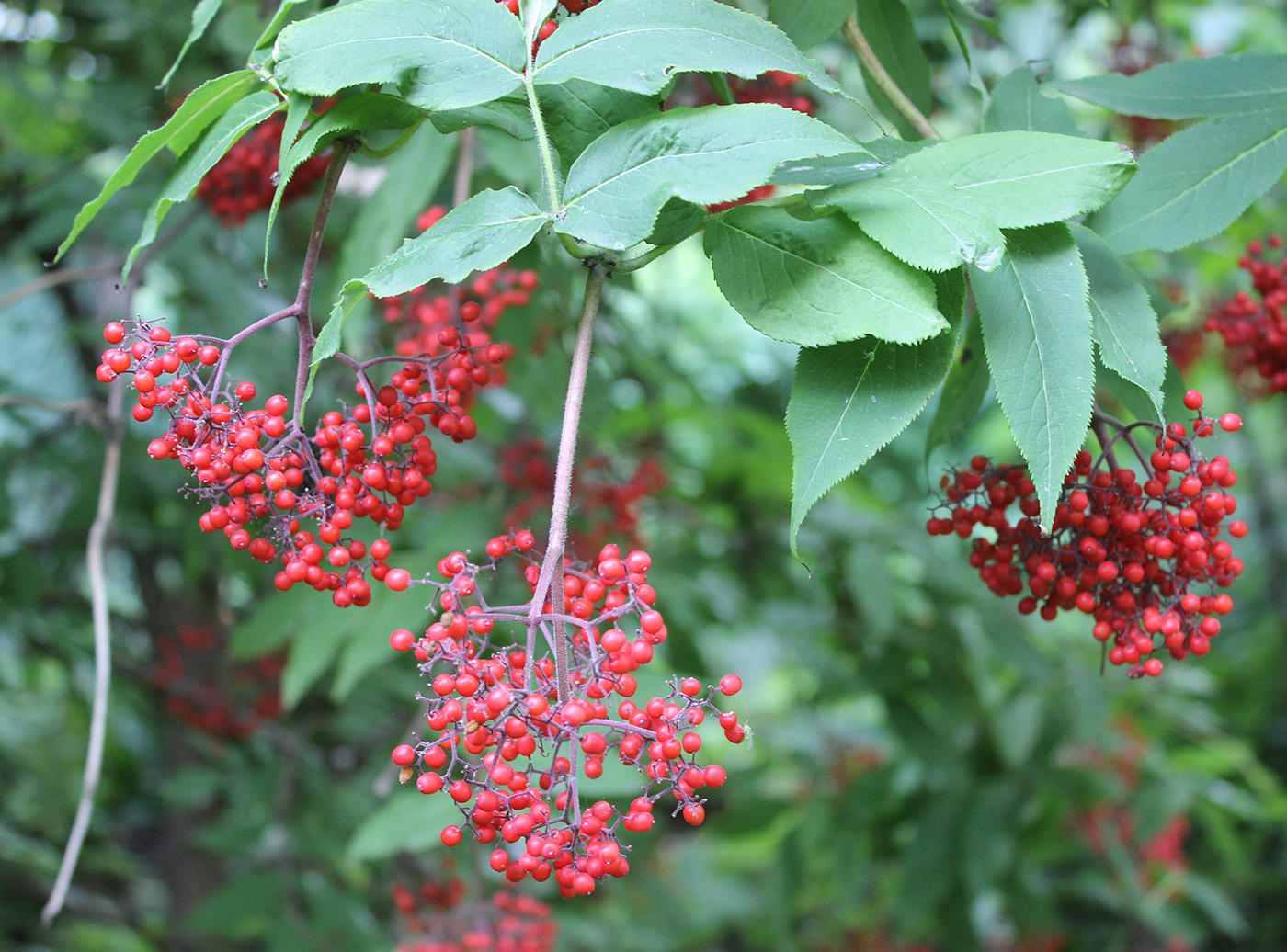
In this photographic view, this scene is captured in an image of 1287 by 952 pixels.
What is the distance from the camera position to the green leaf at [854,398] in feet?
3.14

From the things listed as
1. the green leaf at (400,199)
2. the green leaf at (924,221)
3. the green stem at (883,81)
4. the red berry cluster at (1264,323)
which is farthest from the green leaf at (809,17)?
the red berry cluster at (1264,323)

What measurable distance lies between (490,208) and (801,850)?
303cm

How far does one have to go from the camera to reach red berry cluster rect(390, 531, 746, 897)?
86 cm

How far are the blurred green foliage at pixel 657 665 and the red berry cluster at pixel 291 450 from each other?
0.81 m

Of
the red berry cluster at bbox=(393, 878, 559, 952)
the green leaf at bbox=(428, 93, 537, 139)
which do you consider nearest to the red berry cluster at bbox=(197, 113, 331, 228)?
the green leaf at bbox=(428, 93, 537, 139)


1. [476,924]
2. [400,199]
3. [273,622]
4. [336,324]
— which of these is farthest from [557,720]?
[273,622]

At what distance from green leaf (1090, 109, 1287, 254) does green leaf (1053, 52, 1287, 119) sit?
0.03 m

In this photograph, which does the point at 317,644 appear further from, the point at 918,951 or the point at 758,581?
the point at 918,951

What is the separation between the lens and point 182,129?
3.65 feet

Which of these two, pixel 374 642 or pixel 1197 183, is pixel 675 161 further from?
pixel 374 642

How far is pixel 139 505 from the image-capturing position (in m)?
2.85

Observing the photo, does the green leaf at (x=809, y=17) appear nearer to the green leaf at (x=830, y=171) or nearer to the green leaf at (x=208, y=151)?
the green leaf at (x=830, y=171)

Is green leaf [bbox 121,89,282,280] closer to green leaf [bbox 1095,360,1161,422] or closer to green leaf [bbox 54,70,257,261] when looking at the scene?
green leaf [bbox 54,70,257,261]

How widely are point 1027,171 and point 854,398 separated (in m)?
0.29
